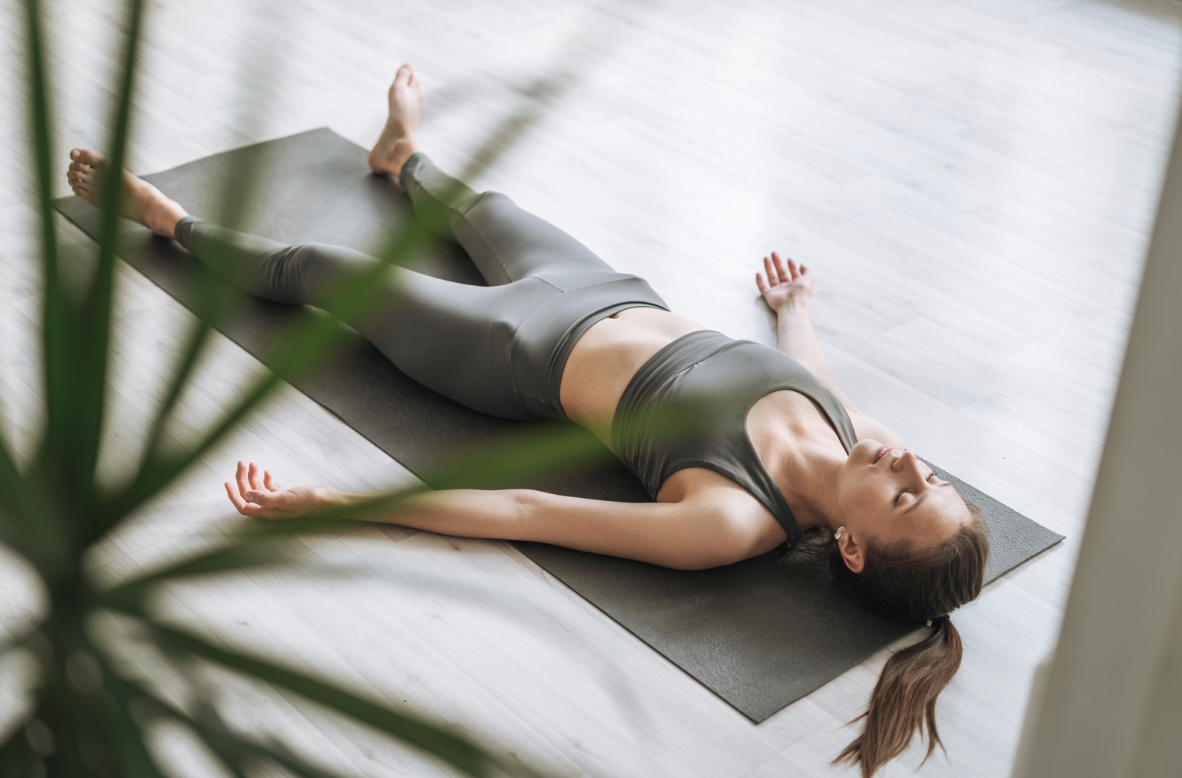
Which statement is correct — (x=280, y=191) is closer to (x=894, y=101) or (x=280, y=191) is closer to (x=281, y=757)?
(x=894, y=101)

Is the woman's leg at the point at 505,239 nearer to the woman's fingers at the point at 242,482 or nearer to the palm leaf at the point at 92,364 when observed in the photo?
the woman's fingers at the point at 242,482

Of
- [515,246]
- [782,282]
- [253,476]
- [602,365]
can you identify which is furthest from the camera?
[782,282]

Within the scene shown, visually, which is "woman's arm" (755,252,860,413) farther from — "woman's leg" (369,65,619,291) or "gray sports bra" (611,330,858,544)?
"woman's leg" (369,65,619,291)

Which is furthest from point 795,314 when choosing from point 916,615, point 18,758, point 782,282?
point 18,758

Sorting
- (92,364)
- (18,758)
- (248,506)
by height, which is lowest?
(248,506)

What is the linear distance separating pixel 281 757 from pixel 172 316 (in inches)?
84.5

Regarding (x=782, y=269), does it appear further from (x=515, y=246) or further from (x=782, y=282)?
(x=515, y=246)

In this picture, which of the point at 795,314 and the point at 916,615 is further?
Result: the point at 795,314

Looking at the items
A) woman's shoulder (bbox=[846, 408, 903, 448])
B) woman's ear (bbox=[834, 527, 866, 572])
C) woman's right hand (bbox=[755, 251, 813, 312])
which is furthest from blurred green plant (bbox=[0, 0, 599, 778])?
woman's right hand (bbox=[755, 251, 813, 312])

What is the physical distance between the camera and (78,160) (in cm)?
237

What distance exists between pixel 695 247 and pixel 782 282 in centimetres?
32

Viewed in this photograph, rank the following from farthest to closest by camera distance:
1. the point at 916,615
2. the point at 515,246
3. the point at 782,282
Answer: the point at 782,282 → the point at 515,246 → the point at 916,615

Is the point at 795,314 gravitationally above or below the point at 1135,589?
below

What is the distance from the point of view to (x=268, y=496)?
192cm
